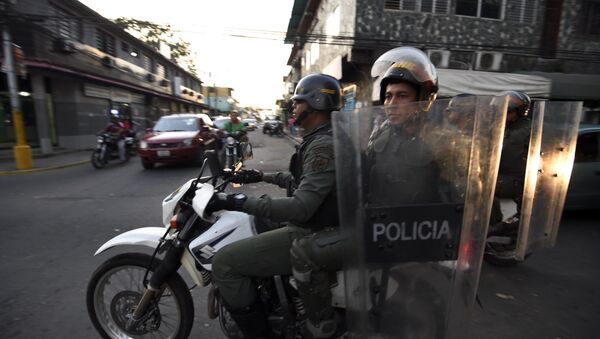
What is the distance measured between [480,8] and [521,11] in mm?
1459

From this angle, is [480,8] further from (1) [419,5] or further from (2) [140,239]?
(2) [140,239]

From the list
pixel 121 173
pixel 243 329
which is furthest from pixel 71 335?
pixel 121 173

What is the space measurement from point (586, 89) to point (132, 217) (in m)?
12.8

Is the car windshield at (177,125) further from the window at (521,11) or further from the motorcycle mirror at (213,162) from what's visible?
the window at (521,11)

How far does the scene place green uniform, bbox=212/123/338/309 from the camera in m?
1.72

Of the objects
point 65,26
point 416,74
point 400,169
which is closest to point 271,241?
point 400,169

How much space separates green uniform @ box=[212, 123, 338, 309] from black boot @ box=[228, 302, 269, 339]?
0.04 m

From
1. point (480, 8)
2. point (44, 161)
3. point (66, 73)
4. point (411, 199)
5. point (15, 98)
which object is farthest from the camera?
point (66, 73)

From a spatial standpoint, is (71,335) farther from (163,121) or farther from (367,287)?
(163,121)

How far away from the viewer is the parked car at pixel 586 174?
5285mm

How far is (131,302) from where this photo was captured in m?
2.38

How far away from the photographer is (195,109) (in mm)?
45406

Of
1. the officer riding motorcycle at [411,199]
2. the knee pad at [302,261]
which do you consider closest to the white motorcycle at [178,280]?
the knee pad at [302,261]

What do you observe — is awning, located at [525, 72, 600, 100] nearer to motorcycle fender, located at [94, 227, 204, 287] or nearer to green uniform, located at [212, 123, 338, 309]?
green uniform, located at [212, 123, 338, 309]
